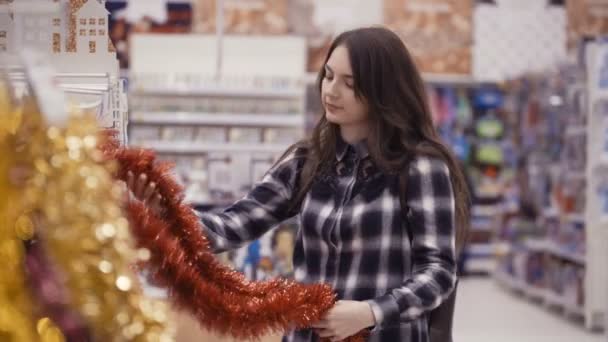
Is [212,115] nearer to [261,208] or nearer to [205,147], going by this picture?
[205,147]

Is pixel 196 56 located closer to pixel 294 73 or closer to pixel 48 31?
pixel 294 73

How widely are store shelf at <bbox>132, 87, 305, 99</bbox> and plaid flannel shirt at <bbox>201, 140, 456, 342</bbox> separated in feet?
16.9

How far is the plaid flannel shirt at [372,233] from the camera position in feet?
5.13

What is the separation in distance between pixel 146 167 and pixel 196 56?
6.79 meters

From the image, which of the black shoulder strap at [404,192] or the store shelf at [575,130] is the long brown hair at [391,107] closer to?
the black shoulder strap at [404,192]

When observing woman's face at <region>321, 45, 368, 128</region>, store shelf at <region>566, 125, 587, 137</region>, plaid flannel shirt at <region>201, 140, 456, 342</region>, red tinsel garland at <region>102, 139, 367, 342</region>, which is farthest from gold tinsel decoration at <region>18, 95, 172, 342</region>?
store shelf at <region>566, 125, 587, 137</region>

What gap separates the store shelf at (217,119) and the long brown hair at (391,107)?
5.09m

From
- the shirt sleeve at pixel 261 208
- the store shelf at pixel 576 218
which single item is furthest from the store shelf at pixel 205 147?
the shirt sleeve at pixel 261 208

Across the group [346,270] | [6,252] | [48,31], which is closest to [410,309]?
[346,270]

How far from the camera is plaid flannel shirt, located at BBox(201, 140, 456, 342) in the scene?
1.56 meters

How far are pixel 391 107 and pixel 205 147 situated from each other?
5.21 m

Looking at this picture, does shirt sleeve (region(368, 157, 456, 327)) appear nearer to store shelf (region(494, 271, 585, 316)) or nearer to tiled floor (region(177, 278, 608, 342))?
tiled floor (region(177, 278, 608, 342))

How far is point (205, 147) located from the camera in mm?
6785

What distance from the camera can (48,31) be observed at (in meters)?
1.17
